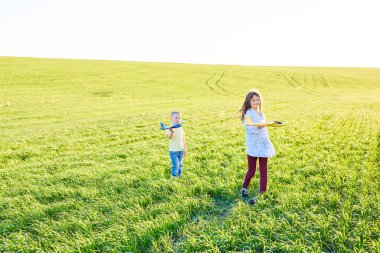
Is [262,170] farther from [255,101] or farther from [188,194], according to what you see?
[188,194]

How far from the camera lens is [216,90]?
143ft

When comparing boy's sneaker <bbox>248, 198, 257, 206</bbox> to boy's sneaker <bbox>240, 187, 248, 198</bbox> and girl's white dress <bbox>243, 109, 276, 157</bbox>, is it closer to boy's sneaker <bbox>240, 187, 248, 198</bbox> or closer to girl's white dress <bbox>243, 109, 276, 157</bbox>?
boy's sneaker <bbox>240, 187, 248, 198</bbox>

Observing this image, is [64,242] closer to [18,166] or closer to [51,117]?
[18,166]

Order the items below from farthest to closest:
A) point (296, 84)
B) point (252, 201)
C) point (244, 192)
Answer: point (296, 84) < point (244, 192) < point (252, 201)

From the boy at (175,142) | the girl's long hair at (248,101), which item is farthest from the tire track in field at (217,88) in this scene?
the girl's long hair at (248,101)

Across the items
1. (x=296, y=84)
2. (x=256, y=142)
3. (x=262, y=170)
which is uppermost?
(x=296, y=84)

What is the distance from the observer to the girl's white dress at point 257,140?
5608mm

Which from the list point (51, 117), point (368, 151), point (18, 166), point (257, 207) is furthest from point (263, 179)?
point (51, 117)

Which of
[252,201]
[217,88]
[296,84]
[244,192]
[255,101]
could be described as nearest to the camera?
[252,201]

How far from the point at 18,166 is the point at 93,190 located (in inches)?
149

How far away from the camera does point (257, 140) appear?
5.69 m

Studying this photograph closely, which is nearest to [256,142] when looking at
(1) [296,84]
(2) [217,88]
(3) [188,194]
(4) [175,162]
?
(3) [188,194]

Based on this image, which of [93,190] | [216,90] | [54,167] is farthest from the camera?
[216,90]

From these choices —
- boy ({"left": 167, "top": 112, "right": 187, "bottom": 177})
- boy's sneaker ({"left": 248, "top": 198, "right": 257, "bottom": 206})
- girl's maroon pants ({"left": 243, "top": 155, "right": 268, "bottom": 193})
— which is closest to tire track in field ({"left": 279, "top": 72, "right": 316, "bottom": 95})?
boy ({"left": 167, "top": 112, "right": 187, "bottom": 177})
